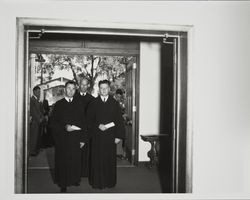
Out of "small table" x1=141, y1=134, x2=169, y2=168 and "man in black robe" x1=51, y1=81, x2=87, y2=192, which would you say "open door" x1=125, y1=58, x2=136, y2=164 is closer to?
"small table" x1=141, y1=134, x2=169, y2=168

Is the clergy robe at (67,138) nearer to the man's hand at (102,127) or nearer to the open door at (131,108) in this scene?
the man's hand at (102,127)

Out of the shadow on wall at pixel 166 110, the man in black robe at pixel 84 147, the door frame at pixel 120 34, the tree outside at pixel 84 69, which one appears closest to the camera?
the door frame at pixel 120 34

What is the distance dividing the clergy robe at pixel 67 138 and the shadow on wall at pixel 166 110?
4.20 ft

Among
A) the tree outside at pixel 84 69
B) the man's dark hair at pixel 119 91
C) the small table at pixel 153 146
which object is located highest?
the tree outside at pixel 84 69

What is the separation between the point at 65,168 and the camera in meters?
3.44

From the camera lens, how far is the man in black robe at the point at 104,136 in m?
3.46

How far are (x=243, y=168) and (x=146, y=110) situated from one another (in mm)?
2182

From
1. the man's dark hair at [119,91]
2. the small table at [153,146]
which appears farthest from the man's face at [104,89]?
the man's dark hair at [119,91]

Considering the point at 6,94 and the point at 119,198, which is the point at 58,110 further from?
the point at 119,198

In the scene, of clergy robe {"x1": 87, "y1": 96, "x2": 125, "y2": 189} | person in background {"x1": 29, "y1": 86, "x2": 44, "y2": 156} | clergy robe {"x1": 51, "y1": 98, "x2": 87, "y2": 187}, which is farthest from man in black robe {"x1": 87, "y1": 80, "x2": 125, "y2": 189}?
person in background {"x1": 29, "y1": 86, "x2": 44, "y2": 156}

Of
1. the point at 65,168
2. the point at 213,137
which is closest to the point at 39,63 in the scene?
the point at 65,168

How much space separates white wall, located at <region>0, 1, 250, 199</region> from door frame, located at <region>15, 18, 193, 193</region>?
45 millimetres

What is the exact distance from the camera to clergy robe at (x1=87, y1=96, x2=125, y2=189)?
3.46 meters

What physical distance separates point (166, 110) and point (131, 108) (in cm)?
63
